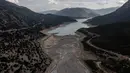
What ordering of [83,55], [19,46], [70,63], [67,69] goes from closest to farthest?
[67,69], [70,63], [19,46], [83,55]

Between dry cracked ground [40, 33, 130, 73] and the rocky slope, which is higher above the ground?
the rocky slope

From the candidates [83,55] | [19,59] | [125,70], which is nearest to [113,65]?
[125,70]

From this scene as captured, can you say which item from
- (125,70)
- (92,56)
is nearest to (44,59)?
→ (92,56)

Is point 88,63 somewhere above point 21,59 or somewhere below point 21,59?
below

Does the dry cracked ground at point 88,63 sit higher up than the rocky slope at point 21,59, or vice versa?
the rocky slope at point 21,59

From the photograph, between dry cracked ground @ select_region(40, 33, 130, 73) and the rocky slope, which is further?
dry cracked ground @ select_region(40, 33, 130, 73)

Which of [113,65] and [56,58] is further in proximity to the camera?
[56,58]

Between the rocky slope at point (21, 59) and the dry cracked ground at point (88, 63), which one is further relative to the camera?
the dry cracked ground at point (88, 63)

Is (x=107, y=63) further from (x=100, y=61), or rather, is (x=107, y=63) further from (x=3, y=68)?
(x=3, y=68)

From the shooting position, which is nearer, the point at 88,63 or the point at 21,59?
the point at 21,59

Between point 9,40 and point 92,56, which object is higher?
point 9,40

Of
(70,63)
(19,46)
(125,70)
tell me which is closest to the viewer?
(125,70)
